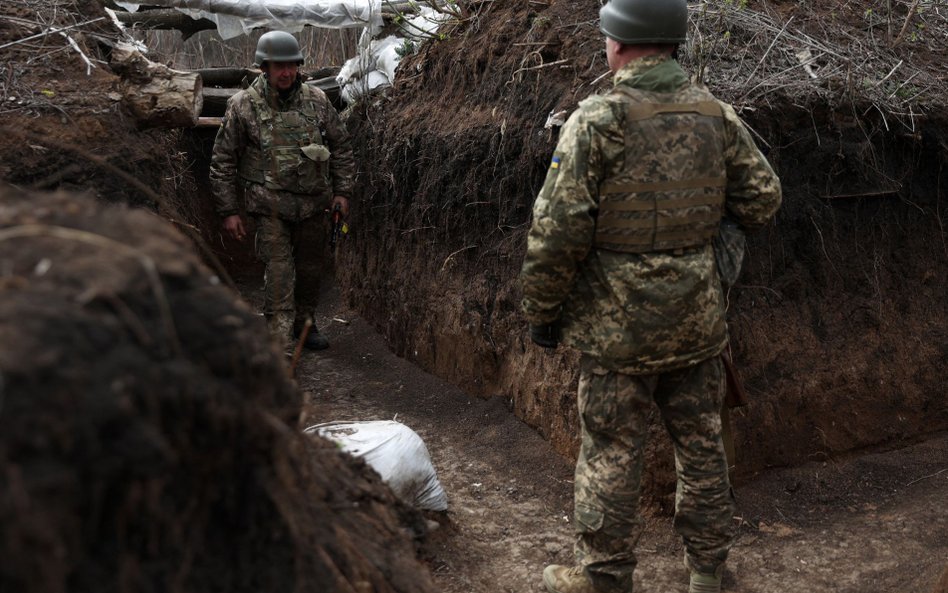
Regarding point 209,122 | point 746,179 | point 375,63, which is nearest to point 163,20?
point 209,122

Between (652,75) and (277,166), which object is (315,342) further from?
(652,75)

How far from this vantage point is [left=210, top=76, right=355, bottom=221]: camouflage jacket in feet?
21.0

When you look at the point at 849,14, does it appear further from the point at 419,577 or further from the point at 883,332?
the point at 419,577

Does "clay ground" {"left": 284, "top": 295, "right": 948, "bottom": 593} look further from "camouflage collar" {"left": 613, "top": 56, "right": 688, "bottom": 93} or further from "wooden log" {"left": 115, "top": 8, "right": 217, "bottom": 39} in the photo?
"wooden log" {"left": 115, "top": 8, "right": 217, "bottom": 39}

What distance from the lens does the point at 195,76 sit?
→ 18.6 ft

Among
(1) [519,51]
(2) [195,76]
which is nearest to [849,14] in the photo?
(1) [519,51]

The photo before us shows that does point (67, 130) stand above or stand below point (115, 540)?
below

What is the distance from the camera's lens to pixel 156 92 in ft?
18.4

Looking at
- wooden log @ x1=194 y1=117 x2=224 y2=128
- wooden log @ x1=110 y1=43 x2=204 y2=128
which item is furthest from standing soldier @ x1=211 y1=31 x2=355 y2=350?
wooden log @ x1=194 y1=117 x2=224 y2=128

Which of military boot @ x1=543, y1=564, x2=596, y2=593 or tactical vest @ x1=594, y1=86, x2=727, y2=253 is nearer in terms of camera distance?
tactical vest @ x1=594, y1=86, x2=727, y2=253

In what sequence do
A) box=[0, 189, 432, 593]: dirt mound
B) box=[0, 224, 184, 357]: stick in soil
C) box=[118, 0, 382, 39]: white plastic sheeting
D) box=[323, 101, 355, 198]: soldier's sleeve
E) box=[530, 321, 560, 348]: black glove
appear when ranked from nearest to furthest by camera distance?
box=[0, 189, 432, 593]: dirt mound < box=[0, 224, 184, 357]: stick in soil < box=[530, 321, 560, 348]: black glove < box=[323, 101, 355, 198]: soldier's sleeve < box=[118, 0, 382, 39]: white plastic sheeting

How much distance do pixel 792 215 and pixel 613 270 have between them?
6.07 feet

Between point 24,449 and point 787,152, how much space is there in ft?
13.3

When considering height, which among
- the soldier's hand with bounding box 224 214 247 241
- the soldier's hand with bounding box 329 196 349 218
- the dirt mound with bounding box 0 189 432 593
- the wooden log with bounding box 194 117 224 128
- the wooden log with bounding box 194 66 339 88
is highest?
the dirt mound with bounding box 0 189 432 593
